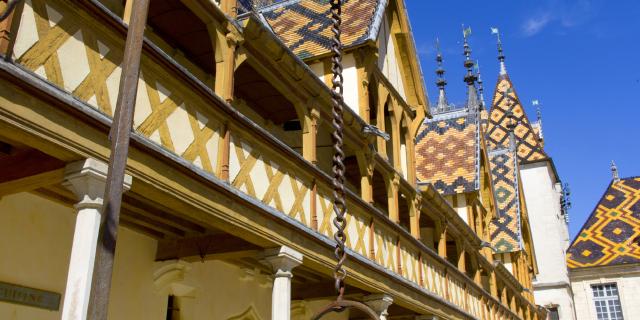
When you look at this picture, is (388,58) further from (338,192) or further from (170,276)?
(338,192)

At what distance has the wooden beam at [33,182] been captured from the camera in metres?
5.38

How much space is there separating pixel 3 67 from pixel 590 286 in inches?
1445

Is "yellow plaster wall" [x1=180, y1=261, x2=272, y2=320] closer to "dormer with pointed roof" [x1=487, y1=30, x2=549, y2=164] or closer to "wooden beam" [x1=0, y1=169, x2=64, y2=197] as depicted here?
"wooden beam" [x1=0, y1=169, x2=64, y2=197]

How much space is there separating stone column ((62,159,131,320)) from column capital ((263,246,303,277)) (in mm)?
2971

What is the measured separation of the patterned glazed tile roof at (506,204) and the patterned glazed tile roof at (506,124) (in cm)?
813

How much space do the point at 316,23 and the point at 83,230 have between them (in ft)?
29.9

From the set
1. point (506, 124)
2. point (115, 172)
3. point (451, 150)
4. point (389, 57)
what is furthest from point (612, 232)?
point (115, 172)

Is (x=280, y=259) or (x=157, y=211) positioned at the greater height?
(x=157, y=211)

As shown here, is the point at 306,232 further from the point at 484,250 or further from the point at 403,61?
the point at 484,250

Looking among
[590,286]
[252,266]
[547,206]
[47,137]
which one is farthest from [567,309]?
[47,137]

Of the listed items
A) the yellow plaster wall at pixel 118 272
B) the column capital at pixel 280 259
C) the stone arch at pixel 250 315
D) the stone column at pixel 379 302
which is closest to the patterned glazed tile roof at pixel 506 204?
the stone column at pixel 379 302

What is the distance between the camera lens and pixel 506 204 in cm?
2692

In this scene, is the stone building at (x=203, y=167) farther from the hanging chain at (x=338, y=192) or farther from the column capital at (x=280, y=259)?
the hanging chain at (x=338, y=192)

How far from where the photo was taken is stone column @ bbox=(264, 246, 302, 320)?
302 inches
